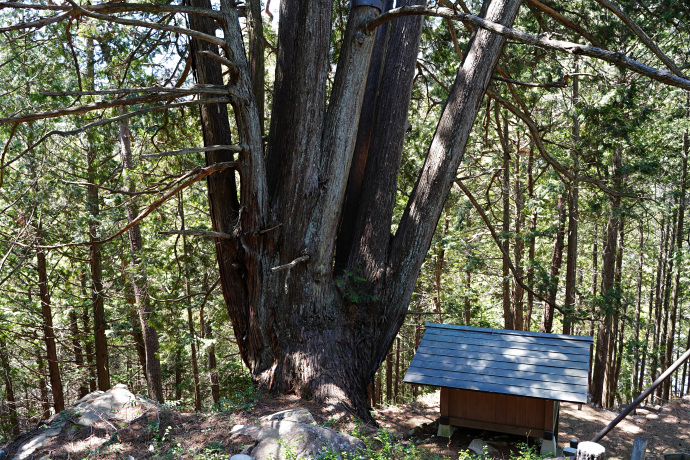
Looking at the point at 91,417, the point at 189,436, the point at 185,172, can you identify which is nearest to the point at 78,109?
the point at 185,172

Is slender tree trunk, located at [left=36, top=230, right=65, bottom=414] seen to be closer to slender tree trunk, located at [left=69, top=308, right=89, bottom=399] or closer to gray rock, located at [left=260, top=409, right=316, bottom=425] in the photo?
slender tree trunk, located at [left=69, top=308, right=89, bottom=399]

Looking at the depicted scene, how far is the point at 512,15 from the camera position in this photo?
18.9 feet

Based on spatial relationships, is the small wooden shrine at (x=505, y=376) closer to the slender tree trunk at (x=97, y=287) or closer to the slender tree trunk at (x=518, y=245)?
the slender tree trunk at (x=518, y=245)

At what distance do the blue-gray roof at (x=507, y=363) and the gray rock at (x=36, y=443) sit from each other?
4257mm

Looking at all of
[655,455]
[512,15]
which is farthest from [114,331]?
[655,455]

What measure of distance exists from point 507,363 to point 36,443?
5777mm

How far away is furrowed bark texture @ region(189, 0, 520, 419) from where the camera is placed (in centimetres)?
541

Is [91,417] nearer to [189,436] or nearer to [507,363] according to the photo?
[189,436]

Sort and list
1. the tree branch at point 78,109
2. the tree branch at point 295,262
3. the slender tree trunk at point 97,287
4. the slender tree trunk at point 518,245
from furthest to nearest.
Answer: the slender tree trunk at point 518,245 < the slender tree trunk at point 97,287 < the tree branch at point 295,262 < the tree branch at point 78,109

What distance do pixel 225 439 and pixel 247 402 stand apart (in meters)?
1.06

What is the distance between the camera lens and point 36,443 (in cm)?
438

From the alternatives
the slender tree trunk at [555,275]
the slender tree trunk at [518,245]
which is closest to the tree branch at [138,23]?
the slender tree trunk at [555,275]

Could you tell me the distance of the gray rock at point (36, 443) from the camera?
4156mm

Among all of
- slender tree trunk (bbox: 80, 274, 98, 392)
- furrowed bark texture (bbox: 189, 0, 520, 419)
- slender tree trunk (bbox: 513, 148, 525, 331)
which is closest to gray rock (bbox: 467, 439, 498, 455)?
furrowed bark texture (bbox: 189, 0, 520, 419)
